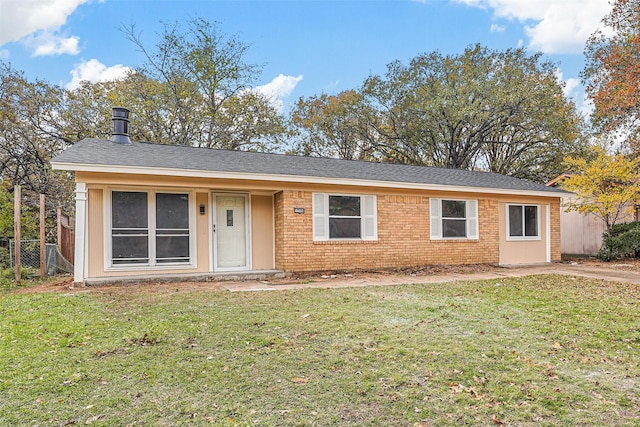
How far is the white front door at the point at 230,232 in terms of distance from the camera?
10.1 meters

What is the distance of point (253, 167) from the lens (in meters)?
10.1

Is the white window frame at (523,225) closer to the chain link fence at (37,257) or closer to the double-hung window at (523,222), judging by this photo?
the double-hung window at (523,222)

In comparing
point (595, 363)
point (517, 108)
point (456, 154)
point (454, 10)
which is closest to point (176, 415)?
point (595, 363)

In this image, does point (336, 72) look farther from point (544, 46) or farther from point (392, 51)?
point (544, 46)

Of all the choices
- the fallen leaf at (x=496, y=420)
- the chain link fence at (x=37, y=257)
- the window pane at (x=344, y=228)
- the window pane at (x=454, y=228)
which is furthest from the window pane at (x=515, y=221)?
the chain link fence at (x=37, y=257)

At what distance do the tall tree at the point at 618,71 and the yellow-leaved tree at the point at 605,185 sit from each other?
3.14 meters

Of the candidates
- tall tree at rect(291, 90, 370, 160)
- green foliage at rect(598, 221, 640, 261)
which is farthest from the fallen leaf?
tall tree at rect(291, 90, 370, 160)

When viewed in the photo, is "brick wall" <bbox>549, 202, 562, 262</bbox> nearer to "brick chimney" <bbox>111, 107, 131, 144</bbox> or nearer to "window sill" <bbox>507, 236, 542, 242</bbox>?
"window sill" <bbox>507, 236, 542, 242</bbox>

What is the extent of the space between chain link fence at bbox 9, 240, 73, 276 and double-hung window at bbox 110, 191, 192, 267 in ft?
11.4

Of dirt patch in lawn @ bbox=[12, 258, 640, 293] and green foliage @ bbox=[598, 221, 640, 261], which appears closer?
dirt patch in lawn @ bbox=[12, 258, 640, 293]

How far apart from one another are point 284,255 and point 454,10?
13.8m

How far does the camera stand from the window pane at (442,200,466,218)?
1208 centimetres

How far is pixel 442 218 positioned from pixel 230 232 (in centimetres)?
610

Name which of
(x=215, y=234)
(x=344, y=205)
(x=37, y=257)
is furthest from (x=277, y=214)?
(x=37, y=257)
